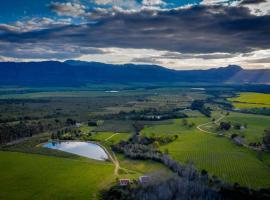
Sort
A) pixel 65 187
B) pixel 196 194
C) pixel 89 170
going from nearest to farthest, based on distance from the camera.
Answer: pixel 196 194 < pixel 65 187 < pixel 89 170

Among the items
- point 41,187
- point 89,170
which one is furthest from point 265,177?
point 41,187

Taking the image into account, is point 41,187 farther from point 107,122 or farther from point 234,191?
point 107,122

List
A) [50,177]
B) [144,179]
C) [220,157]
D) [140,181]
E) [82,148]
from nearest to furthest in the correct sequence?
[140,181], [144,179], [50,177], [220,157], [82,148]

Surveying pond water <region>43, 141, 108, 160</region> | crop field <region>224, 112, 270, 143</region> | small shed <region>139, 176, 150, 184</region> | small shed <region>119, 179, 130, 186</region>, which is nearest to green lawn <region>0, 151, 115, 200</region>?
small shed <region>119, 179, 130, 186</region>

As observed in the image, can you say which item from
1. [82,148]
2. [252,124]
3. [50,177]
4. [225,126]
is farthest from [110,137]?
[252,124]

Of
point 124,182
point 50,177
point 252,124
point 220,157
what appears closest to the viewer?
point 124,182

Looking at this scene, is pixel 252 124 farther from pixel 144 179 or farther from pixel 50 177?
pixel 50 177
